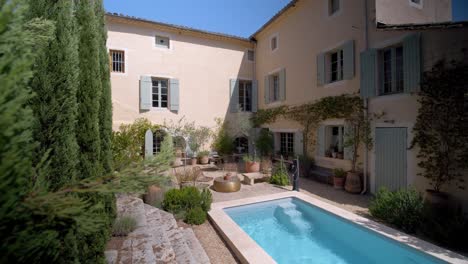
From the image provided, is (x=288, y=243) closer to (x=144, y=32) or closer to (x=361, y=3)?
(x=361, y=3)

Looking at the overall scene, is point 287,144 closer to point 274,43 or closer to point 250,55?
point 274,43

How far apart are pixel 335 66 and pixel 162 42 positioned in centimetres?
854

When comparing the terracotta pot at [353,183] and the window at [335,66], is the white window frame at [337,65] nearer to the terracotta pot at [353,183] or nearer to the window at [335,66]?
the window at [335,66]

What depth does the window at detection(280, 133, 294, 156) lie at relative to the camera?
36.2ft

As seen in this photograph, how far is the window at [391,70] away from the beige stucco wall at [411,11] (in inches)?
45.8

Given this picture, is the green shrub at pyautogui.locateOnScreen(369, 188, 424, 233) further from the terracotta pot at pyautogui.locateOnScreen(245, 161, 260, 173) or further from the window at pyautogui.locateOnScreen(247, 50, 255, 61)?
the window at pyautogui.locateOnScreen(247, 50, 255, 61)

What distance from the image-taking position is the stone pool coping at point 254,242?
3535mm

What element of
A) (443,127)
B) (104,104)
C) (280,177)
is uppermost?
(104,104)

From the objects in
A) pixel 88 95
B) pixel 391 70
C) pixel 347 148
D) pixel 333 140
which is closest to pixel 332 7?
pixel 391 70

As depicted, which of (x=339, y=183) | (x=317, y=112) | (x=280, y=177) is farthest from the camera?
(x=317, y=112)

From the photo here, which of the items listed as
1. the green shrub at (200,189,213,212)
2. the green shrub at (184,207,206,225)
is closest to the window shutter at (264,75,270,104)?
the green shrub at (200,189,213,212)

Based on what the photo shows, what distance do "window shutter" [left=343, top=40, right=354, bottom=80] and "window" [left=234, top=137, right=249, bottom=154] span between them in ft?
23.5

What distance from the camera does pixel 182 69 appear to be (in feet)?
39.8

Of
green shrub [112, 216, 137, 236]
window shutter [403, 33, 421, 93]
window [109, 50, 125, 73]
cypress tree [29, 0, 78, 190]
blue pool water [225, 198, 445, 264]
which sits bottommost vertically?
blue pool water [225, 198, 445, 264]
